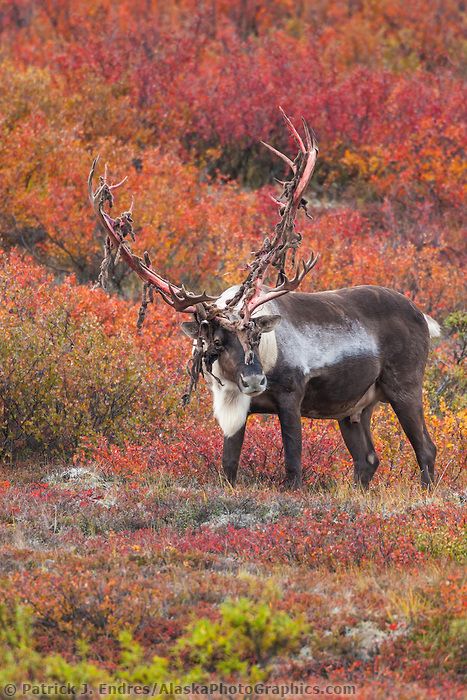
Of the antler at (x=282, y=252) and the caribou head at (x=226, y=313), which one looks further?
the antler at (x=282, y=252)

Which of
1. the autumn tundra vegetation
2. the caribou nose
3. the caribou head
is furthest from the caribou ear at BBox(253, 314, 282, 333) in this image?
the autumn tundra vegetation

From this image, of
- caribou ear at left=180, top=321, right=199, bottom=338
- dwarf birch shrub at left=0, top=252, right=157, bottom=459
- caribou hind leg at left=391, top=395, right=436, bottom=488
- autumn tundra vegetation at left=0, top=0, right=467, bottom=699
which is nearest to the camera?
autumn tundra vegetation at left=0, top=0, right=467, bottom=699

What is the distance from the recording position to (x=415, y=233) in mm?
16672

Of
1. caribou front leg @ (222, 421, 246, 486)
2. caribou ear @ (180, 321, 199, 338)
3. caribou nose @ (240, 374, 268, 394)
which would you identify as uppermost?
caribou ear @ (180, 321, 199, 338)

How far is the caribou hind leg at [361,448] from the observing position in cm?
889

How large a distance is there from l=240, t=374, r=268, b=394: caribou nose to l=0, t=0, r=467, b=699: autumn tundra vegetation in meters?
0.69

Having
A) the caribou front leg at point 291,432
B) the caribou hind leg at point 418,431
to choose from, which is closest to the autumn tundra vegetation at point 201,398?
the caribou hind leg at point 418,431

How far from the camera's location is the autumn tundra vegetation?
5.40 meters

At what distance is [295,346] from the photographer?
316 inches

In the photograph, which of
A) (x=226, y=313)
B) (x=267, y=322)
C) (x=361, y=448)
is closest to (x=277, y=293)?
(x=267, y=322)

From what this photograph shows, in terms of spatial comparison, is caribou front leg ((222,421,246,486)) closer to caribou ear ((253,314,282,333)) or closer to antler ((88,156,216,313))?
caribou ear ((253,314,282,333))

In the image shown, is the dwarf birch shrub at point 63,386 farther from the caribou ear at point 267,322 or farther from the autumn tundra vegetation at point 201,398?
the caribou ear at point 267,322

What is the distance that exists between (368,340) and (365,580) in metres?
2.79

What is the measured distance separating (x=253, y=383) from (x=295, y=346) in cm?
72
